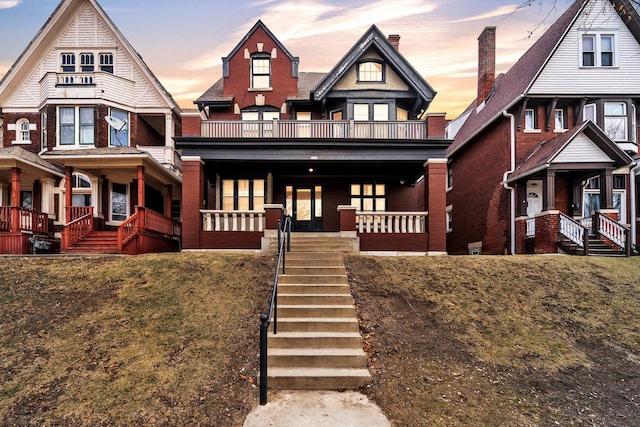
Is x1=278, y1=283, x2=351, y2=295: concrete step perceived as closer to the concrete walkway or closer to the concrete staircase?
the concrete staircase

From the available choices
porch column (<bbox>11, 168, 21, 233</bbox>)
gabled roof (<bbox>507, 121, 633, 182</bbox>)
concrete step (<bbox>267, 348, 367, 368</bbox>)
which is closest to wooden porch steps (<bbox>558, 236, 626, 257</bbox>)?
gabled roof (<bbox>507, 121, 633, 182</bbox>)

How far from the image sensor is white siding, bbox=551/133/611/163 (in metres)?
14.1

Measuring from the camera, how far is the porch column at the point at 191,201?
13.4 metres

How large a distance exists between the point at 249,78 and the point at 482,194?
1334cm

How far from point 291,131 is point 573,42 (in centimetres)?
1398

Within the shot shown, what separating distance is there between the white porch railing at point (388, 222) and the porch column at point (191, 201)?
6.21m

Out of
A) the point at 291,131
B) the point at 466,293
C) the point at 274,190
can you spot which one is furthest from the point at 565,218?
the point at 274,190

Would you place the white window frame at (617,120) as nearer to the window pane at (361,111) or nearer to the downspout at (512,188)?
the downspout at (512,188)

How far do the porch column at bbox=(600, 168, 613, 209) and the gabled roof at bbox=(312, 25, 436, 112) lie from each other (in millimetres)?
7746

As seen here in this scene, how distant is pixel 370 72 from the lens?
55.1 ft

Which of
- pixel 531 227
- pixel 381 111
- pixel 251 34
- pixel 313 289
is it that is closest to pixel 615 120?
pixel 531 227

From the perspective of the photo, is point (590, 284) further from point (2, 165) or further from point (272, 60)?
point (2, 165)

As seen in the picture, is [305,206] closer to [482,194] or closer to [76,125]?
[482,194]

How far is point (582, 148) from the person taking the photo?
46.5 ft
